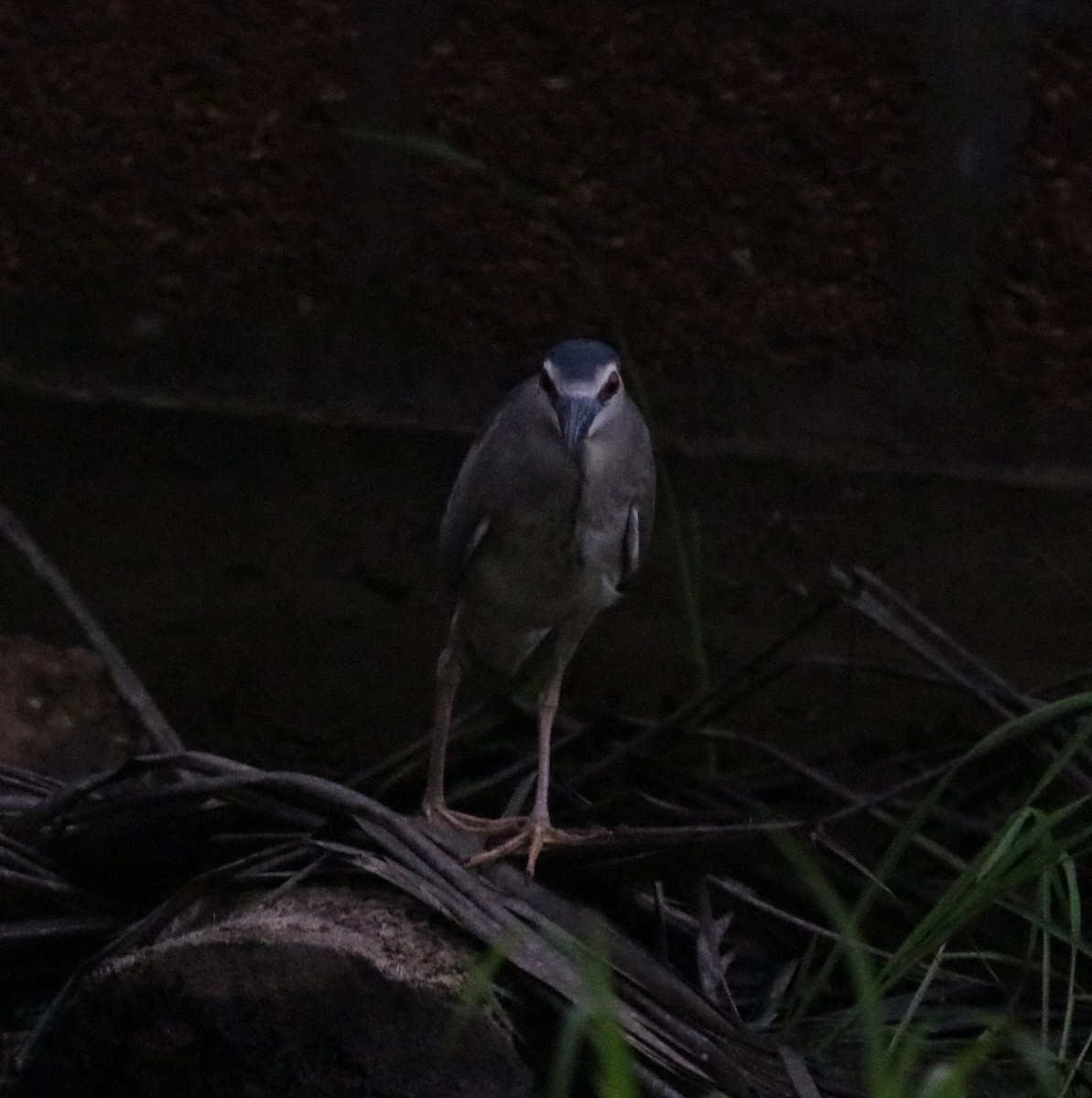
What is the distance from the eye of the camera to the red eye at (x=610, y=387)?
2137mm

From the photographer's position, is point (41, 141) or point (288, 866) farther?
point (41, 141)

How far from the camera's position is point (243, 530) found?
2473mm

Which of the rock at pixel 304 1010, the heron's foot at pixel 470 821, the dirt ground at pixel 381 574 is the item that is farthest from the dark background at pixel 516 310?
the rock at pixel 304 1010

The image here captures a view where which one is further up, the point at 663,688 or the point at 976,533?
the point at 976,533

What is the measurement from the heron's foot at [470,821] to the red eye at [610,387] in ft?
1.30

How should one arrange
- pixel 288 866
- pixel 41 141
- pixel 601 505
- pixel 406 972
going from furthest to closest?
pixel 41 141 < pixel 601 505 < pixel 288 866 < pixel 406 972

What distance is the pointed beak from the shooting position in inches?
83.9

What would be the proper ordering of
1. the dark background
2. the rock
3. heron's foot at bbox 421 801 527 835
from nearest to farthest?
1. the rock
2. heron's foot at bbox 421 801 527 835
3. the dark background

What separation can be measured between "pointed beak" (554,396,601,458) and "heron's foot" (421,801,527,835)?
36 centimetres

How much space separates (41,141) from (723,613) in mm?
871

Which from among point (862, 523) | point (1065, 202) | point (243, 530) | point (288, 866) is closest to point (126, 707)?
point (243, 530)

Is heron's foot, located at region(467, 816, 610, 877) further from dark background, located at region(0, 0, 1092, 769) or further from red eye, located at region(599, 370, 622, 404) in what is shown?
dark background, located at region(0, 0, 1092, 769)

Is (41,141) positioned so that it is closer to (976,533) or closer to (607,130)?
(607,130)

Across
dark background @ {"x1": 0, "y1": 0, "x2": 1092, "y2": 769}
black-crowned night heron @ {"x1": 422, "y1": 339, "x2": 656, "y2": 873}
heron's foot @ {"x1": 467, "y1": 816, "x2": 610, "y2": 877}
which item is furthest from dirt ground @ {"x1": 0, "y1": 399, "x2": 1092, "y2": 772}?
heron's foot @ {"x1": 467, "y1": 816, "x2": 610, "y2": 877}
